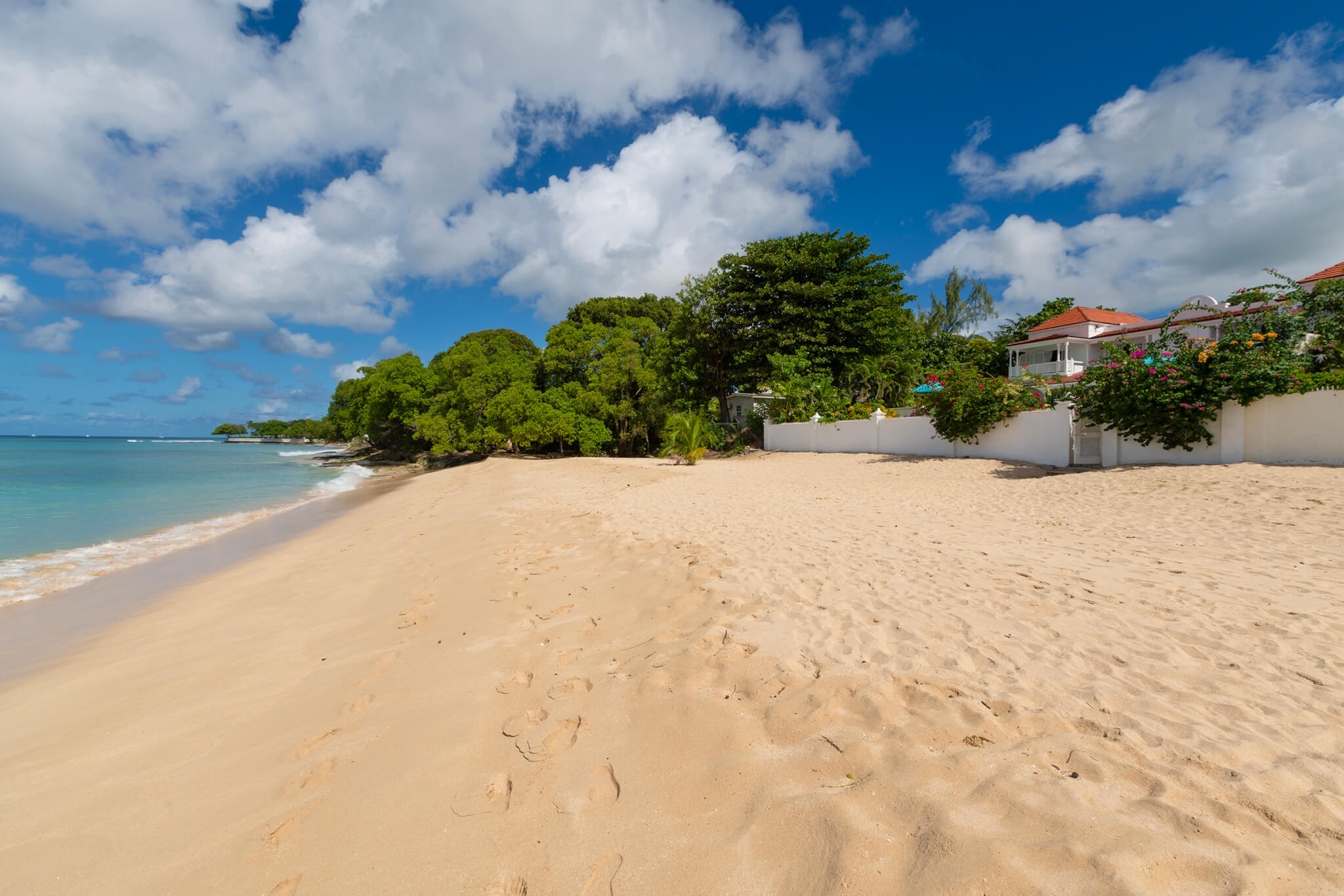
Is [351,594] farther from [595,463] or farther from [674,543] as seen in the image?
[595,463]

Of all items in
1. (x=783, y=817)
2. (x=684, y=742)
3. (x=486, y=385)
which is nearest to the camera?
(x=783, y=817)

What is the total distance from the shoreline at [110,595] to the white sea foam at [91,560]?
0.30 ft

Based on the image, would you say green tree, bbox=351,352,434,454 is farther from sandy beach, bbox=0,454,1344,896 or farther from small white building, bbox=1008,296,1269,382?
small white building, bbox=1008,296,1269,382

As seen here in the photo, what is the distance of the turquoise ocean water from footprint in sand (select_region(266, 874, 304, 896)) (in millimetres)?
7976

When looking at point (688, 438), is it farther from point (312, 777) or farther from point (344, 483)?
point (344, 483)

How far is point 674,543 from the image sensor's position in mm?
6027

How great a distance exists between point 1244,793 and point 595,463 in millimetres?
17969

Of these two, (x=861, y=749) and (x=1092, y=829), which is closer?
(x=1092, y=829)

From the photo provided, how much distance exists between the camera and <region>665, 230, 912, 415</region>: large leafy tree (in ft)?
70.2

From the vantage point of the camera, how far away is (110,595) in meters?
6.93

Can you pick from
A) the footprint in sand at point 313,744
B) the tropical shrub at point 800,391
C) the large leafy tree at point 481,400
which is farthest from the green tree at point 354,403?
the footprint in sand at point 313,744

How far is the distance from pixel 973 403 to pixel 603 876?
527 inches

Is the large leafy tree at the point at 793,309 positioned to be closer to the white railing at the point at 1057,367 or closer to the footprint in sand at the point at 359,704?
the white railing at the point at 1057,367

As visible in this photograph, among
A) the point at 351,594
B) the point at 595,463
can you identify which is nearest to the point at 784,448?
the point at 595,463
